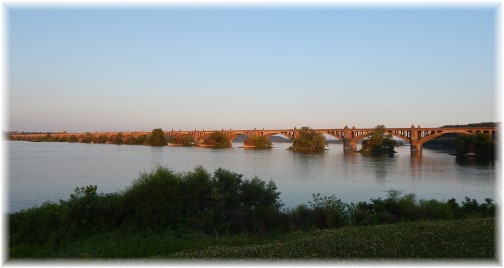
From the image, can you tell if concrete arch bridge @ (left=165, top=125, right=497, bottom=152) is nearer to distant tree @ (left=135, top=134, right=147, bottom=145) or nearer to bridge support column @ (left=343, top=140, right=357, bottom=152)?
bridge support column @ (left=343, top=140, right=357, bottom=152)

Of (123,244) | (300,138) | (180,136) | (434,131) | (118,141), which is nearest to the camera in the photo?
(123,244)

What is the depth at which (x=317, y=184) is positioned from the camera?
2161cm

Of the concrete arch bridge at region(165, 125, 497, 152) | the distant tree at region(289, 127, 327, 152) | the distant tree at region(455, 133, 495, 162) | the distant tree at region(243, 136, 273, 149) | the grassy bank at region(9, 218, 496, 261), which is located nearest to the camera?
the grassy bank at region(9, 218, 496, 261)

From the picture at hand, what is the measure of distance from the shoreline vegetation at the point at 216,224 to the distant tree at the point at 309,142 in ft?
166

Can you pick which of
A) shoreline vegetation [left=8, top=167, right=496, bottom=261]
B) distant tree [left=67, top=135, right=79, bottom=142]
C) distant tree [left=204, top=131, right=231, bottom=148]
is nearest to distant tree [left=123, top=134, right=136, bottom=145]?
distant tree [left=67, top=135, right=79, bottom=142]

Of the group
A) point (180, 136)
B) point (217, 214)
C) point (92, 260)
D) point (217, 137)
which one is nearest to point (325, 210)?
point (217, 214)

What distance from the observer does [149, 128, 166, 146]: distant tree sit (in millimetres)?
88562

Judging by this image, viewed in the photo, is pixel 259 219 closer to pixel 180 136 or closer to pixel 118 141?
pixel 180 136

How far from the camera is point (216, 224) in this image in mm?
10523

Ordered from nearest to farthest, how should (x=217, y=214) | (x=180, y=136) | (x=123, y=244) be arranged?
(x=123, y=244), (x=217, y=214), (x=180, y=136)

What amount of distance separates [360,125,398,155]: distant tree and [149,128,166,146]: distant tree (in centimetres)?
4728

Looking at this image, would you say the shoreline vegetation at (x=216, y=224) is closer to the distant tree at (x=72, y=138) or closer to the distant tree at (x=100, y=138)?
the distant tree at (x=100, y=138)

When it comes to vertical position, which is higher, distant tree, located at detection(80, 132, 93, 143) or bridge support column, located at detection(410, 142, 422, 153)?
distant tree, located at detection(80, 132, 93, 143)

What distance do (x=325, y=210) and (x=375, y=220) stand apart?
1.40 meters
